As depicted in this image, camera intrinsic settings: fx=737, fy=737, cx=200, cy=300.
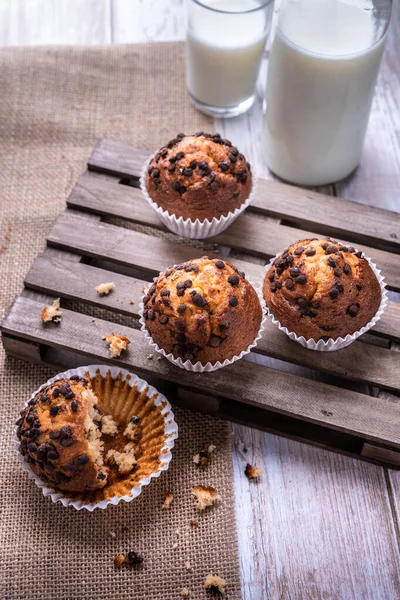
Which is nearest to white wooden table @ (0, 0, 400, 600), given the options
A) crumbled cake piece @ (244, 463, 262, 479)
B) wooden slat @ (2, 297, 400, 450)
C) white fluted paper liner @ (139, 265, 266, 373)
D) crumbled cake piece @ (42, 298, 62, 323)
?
crumbled cake piece @ (244, 463, 262, 479)

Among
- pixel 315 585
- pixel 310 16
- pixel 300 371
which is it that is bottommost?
pixel 315 585

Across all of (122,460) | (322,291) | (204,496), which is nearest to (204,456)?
(204,496)

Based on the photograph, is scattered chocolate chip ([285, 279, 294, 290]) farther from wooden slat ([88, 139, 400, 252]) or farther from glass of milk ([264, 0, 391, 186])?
glass of milk ([264, 0, 391, 186])

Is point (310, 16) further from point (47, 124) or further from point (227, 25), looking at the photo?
point (47, 124)

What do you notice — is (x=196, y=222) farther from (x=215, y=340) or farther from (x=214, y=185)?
(x=215, y=340)

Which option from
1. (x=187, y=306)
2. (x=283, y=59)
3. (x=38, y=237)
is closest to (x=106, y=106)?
(x=38, y=237)

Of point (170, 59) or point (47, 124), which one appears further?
point (170, 59)
